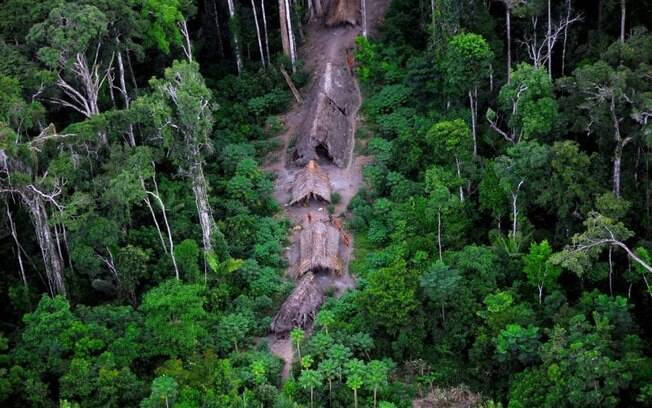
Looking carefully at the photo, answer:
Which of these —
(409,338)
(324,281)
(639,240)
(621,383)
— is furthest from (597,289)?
(324,281)

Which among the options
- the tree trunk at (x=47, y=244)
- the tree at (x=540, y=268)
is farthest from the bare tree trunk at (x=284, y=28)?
the tree at (x=540, y=268)

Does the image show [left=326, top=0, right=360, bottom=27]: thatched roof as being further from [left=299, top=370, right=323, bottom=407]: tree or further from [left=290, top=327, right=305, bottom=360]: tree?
[left=299, top=370, right=323, bottom=407]: tree

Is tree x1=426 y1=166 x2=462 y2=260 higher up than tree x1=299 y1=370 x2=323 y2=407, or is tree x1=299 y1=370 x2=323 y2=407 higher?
tree x1=426 y1=166 x2=462 y2=260

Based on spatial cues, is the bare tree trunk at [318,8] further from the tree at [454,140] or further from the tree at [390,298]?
the tree at [390,298]

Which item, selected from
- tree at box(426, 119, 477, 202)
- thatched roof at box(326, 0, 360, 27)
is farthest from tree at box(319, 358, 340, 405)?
thatched roof at box(326, 0, 360, 27)

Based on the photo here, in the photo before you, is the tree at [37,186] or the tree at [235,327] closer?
the tree at [37,186]

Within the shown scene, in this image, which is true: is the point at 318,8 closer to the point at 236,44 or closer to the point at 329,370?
the point at 236,44

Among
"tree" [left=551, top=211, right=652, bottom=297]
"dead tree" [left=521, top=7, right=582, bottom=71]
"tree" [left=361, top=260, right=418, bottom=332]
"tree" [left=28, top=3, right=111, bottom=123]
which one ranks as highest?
"tree" [left=28, top=3, right=111, bottom=123]
